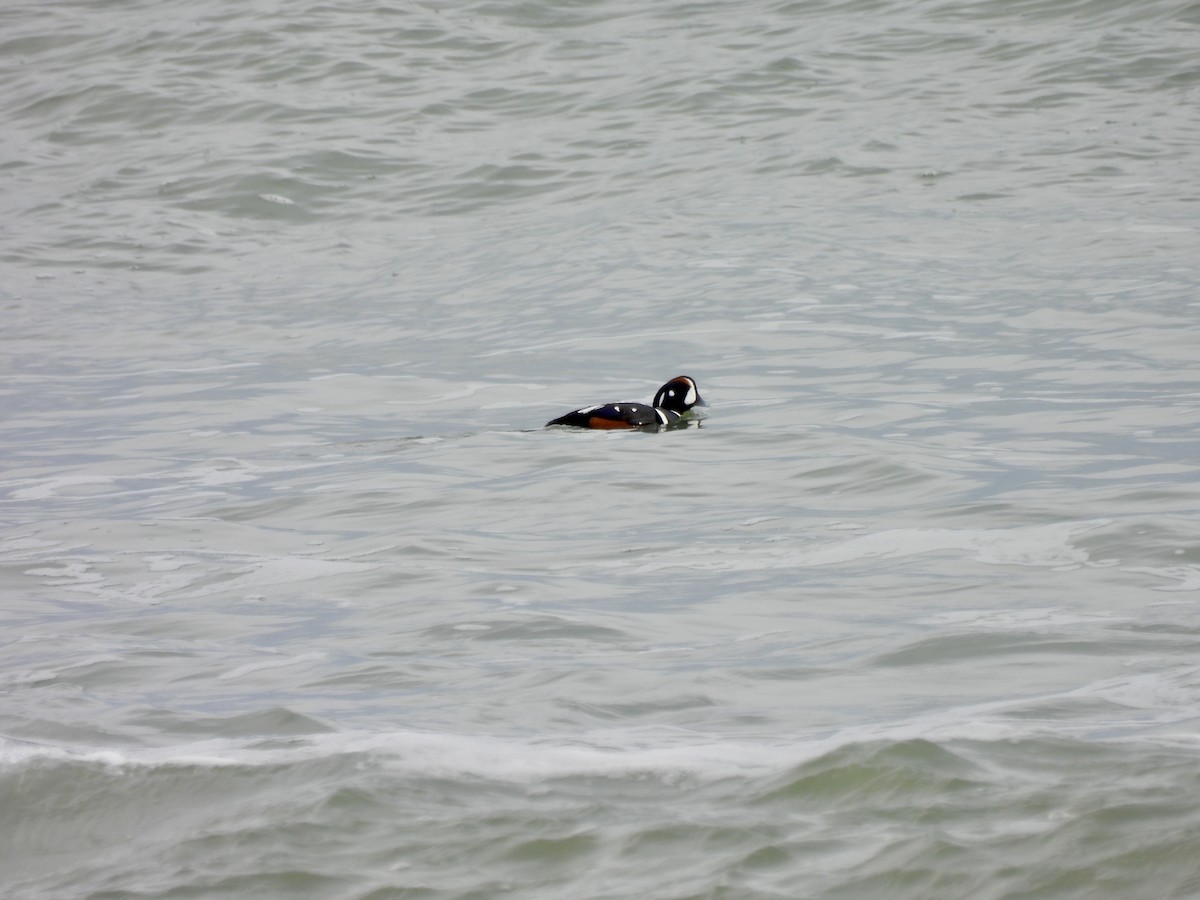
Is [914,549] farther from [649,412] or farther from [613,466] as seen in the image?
[649,412]

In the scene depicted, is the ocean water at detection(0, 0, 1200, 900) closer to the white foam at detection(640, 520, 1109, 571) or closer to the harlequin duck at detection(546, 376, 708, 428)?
the white foam at detection(640, 520, 1109, 571)

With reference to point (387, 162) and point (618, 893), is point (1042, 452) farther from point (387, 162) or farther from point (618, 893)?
point (387, 162)

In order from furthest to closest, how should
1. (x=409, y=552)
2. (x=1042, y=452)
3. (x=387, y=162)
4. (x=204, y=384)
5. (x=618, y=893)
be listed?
(x=387, y=162) → (x=204, y=384) → (x=1042, y=452) → (x=409, y=552) → (x=618, y=893)

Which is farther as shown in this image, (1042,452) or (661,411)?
(661,411)

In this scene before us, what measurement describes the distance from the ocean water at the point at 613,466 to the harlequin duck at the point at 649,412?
0.81 ft

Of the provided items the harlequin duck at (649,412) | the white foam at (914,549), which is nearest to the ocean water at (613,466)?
the white foam at (914,549)

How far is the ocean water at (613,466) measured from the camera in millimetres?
3717

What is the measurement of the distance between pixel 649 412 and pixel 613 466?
1.28 metres

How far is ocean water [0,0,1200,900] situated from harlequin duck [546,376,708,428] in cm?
25

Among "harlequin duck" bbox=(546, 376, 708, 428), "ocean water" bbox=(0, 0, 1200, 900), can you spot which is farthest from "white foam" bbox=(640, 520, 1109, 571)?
"harlequin duck" bbox=(546, 376, 708, 428)

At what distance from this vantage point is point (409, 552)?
6.98 metres

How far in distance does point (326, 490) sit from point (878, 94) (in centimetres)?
1449

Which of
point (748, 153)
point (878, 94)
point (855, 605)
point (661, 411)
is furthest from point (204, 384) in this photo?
point (878, 94)

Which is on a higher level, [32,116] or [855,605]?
[32,116]
